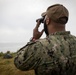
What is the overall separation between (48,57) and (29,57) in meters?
0.31

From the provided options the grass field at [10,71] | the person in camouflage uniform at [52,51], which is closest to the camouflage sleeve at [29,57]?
the person in camouflage uniform at [52,51]

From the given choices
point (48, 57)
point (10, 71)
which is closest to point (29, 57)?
point (48, 57)

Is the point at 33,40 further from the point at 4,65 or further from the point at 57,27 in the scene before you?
the point at 4,65

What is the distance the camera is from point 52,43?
16.0 feet

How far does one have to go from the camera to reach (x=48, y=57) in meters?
4.75

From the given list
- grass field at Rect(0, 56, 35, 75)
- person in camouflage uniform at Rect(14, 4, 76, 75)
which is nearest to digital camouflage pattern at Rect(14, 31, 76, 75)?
→ person in camouflage uniform at Rect(14, 4, 76, 75)

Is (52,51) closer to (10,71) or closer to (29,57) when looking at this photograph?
(29,57)

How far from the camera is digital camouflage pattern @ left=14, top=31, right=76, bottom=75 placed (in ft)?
15.5

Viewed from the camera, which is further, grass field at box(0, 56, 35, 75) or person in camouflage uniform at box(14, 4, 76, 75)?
grass field at box(0, 56, 35, 75)

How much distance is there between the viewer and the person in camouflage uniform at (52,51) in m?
4.73

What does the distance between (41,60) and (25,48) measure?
0.34 meters

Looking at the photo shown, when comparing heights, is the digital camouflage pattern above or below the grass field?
below

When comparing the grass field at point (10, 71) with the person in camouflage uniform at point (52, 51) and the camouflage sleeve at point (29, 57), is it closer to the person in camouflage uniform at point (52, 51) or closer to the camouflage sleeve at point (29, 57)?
the person in camouflage uniform at point (52, 51)

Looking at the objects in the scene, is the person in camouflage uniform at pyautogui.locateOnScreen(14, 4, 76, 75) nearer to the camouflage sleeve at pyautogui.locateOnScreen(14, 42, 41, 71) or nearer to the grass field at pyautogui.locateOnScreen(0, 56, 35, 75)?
the camouflage sleeve at pyautogui.locateOnScreen(14, 42, 41, 71)
